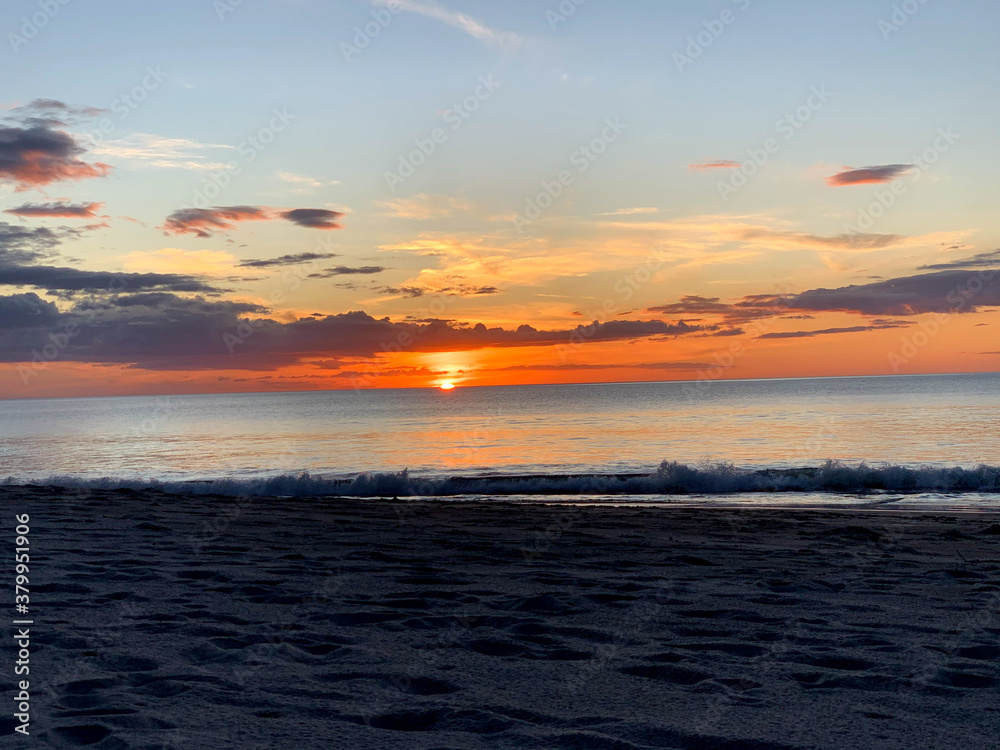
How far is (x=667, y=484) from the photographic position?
2055 cm

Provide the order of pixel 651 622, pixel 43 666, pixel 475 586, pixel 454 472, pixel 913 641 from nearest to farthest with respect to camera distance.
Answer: pixel 43 666
pixel 913 641
pixel 651 622
pixel 475 586
pixel 454 472

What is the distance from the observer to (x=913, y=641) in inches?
196

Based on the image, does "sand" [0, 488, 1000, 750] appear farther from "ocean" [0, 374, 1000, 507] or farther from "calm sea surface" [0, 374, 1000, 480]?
"calm sea surface" [0, 374, 1000, 480]

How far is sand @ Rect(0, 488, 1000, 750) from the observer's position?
11.5 feet

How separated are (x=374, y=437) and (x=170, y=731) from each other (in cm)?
4517

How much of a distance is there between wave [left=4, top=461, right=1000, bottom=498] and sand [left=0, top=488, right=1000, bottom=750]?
10.7 meters

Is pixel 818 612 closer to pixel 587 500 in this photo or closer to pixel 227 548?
pixel 227 548

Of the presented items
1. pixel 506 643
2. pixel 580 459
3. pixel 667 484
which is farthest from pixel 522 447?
pixel 506 643

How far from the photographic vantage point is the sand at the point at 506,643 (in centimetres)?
351

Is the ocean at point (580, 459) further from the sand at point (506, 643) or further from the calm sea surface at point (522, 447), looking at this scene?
the sand at point (506, 643)

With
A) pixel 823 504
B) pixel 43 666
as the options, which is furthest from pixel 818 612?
pixel 823 504

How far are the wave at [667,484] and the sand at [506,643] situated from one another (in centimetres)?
1072

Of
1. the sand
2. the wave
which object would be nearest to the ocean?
the wave

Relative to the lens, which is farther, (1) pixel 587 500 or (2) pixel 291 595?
(1) pixel 587 500
